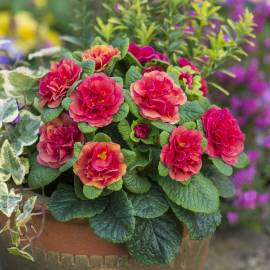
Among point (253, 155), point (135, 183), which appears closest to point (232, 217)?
point (253, 155)

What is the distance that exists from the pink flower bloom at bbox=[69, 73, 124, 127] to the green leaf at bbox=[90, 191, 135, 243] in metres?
0.21

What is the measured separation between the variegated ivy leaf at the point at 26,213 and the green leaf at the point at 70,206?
0.05 m

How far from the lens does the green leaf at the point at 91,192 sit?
1.60m

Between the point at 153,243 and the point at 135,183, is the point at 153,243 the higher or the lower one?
the lower one

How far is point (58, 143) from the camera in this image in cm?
171

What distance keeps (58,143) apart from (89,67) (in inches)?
9.1

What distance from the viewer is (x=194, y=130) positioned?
1.67m

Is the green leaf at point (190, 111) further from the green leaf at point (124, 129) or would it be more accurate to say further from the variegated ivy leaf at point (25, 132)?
the variegated ivy leaf at point (25, 132)

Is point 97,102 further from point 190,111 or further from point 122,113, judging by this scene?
point 190,111

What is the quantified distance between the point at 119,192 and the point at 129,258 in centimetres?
19

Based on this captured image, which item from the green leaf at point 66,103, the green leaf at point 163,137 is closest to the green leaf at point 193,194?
the green leaf at point 163,137

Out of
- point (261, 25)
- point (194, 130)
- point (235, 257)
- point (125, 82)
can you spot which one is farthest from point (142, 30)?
point (235, 257)

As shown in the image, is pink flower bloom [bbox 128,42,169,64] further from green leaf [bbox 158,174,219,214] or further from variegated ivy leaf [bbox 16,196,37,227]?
variegated ivy leaf [bbox 16,196,37,227]

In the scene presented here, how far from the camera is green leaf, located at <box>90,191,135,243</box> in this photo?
1593 mm
